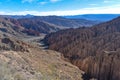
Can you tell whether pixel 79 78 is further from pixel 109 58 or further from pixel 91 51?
pixel 91 51

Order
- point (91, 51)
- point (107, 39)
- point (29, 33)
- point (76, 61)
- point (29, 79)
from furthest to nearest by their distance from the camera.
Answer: point (29, 33), point (107, 39), point (91, 51), point (76, 61), point (29, 79)

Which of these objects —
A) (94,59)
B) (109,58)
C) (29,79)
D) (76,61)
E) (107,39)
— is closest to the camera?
(29,79)

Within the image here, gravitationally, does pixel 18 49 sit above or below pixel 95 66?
above

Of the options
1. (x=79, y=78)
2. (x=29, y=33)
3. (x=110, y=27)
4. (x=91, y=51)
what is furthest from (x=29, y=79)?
(x=29, y=33)

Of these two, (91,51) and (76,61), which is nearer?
(76,61)

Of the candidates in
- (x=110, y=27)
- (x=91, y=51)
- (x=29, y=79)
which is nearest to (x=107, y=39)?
(x=91, y=51)

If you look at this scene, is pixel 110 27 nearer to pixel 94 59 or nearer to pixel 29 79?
pixel 94 59
